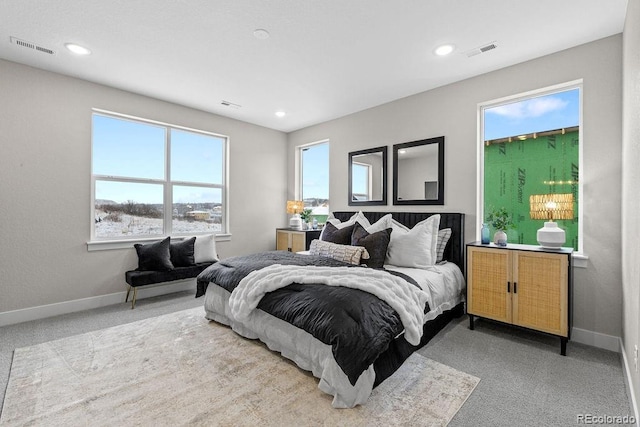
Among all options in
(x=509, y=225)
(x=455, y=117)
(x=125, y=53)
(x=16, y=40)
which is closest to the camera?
(x=16, y=40)

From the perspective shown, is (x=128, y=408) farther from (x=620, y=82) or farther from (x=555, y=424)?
(x=620, y=82)

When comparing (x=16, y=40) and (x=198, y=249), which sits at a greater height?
(x=16, y=40)

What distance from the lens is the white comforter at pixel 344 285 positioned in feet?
6.92

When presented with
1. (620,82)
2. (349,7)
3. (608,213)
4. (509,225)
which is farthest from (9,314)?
(620,82)

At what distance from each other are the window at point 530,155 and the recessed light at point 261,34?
2.61m

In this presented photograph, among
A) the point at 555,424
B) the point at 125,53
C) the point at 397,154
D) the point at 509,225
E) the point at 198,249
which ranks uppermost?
the point at 125,53

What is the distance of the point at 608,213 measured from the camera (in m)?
2.64

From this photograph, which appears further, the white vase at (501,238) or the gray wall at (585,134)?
the white vase at (501,238)

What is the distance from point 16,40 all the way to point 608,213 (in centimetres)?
572

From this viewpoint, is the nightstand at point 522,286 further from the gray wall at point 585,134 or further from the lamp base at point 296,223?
the lamp base at point 296,223


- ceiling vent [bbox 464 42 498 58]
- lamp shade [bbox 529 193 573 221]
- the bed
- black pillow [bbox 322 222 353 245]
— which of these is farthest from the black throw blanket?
ceiling vent [bbox 464 42 498 58]

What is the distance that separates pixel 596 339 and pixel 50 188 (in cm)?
587

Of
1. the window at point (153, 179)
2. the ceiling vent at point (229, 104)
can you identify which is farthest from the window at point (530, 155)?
the window at point (153, 179)

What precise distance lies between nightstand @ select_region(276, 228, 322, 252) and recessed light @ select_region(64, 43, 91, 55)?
345 cm
